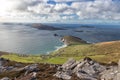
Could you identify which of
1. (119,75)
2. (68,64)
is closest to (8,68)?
(68,64)

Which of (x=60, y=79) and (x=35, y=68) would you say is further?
(x=35, y=68)

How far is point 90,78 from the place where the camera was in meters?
60.5

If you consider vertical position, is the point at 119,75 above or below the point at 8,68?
above

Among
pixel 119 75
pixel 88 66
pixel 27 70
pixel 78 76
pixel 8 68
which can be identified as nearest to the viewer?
pixel 119 75

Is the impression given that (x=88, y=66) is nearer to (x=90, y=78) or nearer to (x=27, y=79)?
(x=90, y=78)

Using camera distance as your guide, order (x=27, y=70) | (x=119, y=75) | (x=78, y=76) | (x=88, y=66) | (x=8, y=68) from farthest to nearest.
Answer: (x=8, y=68) < (x=27, y=70) < (x=88, y=66) < (x=78, y=76) < (x=119, y=75)

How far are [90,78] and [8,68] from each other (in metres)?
54.5

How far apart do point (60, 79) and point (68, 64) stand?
21.6 m

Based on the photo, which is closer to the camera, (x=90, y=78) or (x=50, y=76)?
(x=90, y=78)

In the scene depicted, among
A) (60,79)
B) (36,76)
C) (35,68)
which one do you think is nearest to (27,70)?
(35,68)

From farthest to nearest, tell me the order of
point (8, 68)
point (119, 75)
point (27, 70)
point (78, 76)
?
point (8, 68)
point (27, 70)
point (78, 76)
point (119, 75)

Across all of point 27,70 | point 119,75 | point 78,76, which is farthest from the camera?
point 27,70

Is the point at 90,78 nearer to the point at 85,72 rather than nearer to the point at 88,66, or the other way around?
the point at 85,72

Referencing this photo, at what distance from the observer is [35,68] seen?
8425 cm
